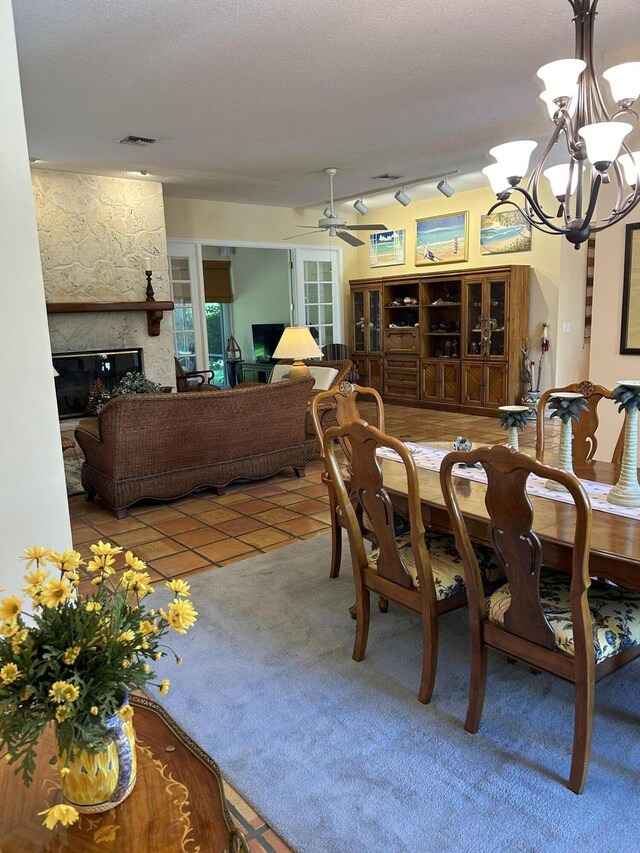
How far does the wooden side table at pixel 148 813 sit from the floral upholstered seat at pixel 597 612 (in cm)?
104

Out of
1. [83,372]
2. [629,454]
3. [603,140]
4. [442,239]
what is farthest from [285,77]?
[442,239]

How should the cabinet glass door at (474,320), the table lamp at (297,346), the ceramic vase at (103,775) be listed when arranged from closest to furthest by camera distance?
the ceramic vase at (103,775), the table lamp at (297,346), the cabinet glass door at (474,320)

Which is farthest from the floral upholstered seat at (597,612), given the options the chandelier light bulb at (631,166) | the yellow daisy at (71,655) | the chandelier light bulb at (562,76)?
the chandelier light bulb at (562,76)

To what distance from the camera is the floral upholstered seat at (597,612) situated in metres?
1.75

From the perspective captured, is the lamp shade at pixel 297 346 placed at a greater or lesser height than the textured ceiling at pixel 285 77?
lesser

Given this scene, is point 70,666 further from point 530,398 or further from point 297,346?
point 530,398

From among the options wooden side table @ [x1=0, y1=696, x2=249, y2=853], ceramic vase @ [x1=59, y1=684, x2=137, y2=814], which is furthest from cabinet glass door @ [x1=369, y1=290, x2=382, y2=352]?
ceramic vase @ [x1=59, y1=684, x2=137, y2=814]

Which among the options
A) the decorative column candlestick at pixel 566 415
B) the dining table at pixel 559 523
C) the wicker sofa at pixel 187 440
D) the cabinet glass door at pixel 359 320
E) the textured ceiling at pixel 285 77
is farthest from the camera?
the cabinet glass door at pixel 359 320

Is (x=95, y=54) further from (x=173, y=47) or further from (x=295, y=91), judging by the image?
(x=295, y=91)

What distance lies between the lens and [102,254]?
677 cm

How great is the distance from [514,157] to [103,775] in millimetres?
2587

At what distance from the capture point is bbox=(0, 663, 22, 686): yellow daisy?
1010 mm

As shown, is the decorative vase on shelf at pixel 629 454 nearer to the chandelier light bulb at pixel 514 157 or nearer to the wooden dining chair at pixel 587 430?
the wooden dining chair at pixel 587 430

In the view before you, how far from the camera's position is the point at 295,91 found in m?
4.16
